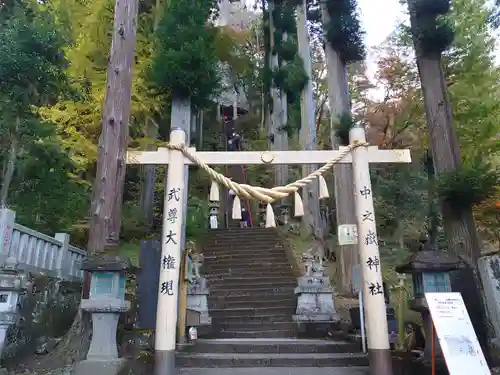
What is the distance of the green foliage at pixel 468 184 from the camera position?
19.2ft

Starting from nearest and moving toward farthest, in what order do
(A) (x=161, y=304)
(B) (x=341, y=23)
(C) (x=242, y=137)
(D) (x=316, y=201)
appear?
(A) (x=161, y=304)
(B) (x=341, y=23)
(D) (x=316, y=201)
(C) (x=242, y=137)

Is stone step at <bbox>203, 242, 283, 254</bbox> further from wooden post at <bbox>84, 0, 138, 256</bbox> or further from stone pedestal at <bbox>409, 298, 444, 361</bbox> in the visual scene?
stone pedestal at <bbox>409, 298, 444, 361</bbox>

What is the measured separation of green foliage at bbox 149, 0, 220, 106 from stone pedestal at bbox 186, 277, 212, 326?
4.72 metres

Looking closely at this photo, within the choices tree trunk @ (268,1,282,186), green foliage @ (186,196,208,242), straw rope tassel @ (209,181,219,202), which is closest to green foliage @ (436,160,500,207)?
straw rope tassel @ (209,181,219,202)

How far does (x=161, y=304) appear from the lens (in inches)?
181

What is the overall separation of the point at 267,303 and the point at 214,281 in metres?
1.87

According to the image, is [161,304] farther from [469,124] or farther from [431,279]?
[469,124]

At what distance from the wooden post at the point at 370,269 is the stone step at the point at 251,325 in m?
3.81

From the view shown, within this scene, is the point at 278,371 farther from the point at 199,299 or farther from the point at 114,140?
the point at 114,140

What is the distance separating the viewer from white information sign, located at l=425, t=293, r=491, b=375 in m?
3.65

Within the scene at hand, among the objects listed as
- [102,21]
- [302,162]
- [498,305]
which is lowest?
[498,305]

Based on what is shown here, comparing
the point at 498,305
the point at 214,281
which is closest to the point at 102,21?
the point at 214,281

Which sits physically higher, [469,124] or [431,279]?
[469,124]

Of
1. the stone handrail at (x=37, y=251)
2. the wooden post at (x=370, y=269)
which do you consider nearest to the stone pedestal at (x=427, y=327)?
the wooden post at (x=370, y=269)
